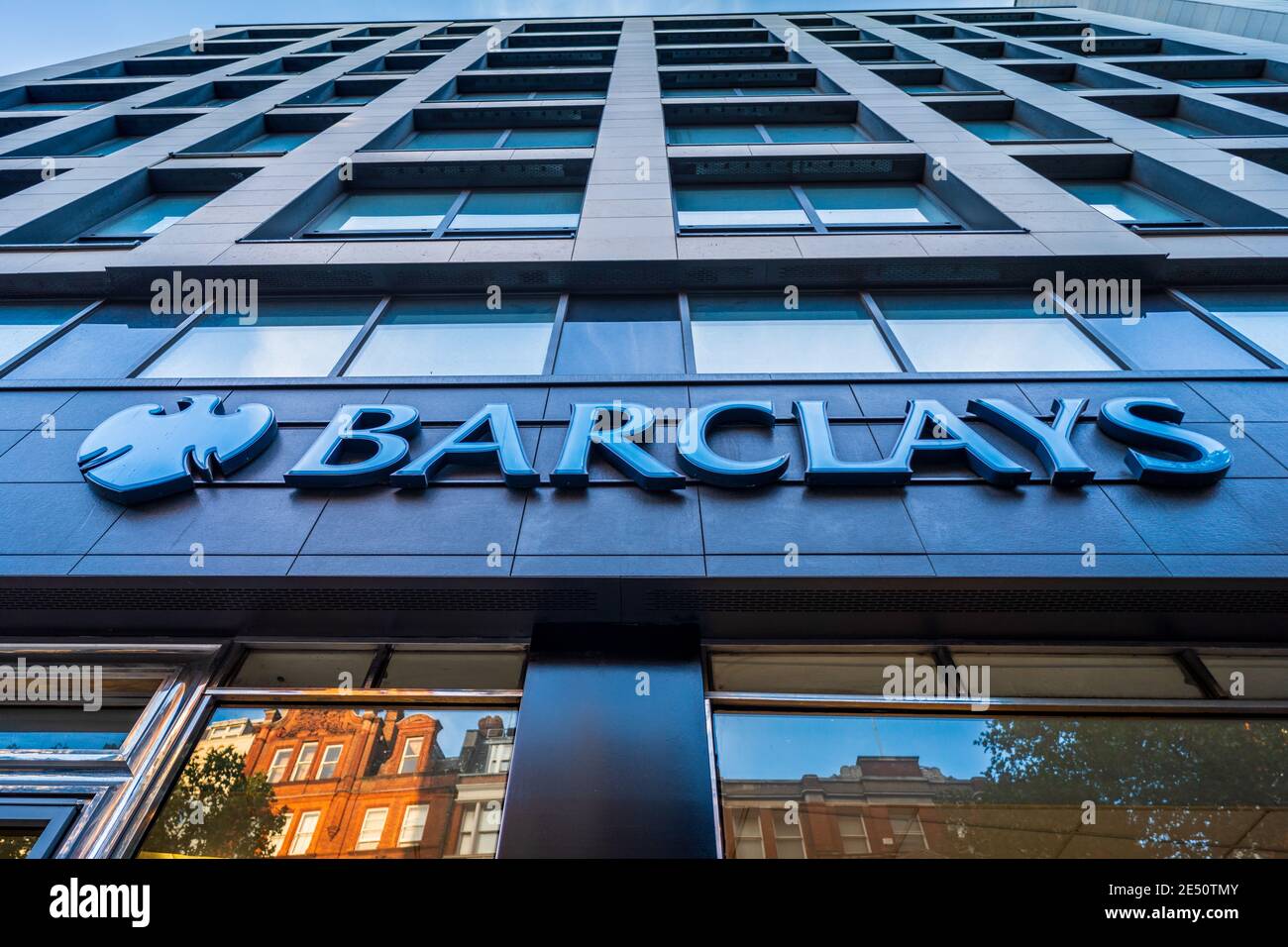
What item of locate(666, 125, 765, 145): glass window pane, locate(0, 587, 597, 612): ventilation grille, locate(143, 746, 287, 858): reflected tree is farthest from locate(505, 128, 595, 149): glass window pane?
locate(143, 746, 287, 858): reflected tree

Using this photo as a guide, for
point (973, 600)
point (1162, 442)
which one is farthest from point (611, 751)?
point (1162, 442)

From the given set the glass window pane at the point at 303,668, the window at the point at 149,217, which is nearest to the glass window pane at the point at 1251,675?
the glass window pane at the point at 303,668

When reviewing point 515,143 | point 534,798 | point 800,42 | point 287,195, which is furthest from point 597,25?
point 534,798

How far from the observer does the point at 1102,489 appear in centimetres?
676

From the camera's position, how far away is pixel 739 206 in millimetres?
13039

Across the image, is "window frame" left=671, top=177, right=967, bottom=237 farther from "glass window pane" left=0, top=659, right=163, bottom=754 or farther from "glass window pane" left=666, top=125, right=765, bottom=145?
"glass window pane" left=0, top=659, right=163, bottom=754

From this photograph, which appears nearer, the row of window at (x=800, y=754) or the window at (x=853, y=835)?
the window at (x=853, y=835)

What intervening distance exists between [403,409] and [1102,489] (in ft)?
26.7

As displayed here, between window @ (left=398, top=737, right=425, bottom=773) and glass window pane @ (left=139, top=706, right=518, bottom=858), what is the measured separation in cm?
4

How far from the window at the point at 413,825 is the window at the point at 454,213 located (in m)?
9.93

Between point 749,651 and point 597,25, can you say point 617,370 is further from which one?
point 597,25

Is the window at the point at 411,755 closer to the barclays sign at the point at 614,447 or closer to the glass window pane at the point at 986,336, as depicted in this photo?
the barclays sign at the point at 614,447

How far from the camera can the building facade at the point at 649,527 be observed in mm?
5289

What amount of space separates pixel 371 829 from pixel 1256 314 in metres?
13.9
